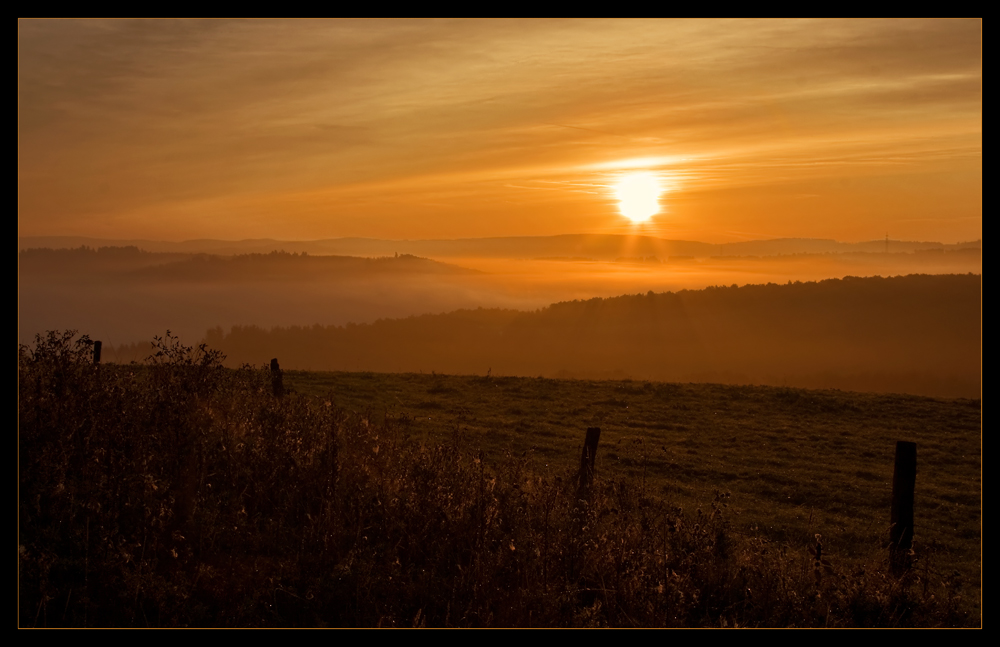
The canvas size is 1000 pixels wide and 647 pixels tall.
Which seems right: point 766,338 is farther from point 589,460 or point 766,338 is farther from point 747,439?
point 589,460

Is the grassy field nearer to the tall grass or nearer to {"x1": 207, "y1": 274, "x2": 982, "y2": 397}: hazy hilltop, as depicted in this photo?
the tall grass

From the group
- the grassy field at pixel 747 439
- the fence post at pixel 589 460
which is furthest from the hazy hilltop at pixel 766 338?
the fence post at pixel 589 460

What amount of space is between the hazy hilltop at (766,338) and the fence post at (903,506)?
4173 inches

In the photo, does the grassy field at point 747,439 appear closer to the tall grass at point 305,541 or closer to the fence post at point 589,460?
the fence post at point 589,460

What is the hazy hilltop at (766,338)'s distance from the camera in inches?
5020

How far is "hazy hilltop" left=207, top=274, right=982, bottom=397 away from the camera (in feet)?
418

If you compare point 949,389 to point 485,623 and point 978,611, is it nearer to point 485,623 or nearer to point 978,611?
point 978,611

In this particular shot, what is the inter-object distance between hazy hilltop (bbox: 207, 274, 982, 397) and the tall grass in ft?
356

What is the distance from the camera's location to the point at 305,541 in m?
7.92

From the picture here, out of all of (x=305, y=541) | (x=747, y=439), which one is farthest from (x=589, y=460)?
(x=747, y=439)

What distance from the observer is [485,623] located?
7211mm

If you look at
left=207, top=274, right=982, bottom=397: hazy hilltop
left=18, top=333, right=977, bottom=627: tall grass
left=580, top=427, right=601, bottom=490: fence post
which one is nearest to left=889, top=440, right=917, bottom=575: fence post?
left=18, top=333, right=977, bottom=627: tall grass

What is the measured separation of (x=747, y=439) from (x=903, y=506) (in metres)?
13.2

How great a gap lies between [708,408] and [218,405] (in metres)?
21.8
